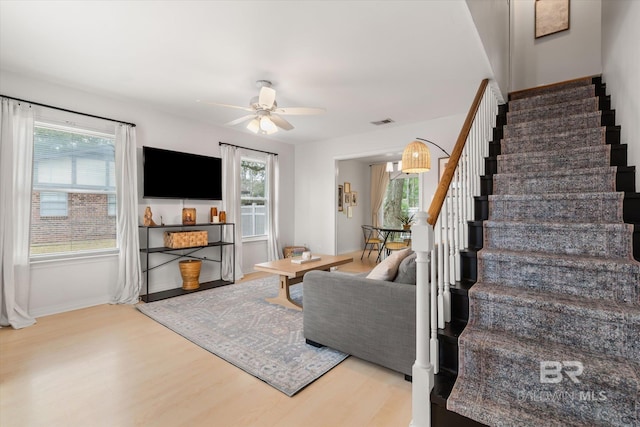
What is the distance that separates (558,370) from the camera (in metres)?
1.35

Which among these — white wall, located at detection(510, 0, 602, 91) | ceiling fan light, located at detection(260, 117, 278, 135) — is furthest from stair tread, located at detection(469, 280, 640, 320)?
white wall, located at detection(510, 0, 602, 91)

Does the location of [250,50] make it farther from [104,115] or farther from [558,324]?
[558,324]

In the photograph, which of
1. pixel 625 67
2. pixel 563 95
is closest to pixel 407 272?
pixel 625 67

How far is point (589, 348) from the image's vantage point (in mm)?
1457

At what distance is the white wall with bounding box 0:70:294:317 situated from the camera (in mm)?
3395

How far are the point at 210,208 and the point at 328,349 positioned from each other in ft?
11.1

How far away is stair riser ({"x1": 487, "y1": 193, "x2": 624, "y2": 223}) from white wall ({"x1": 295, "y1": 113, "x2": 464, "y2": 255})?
8.03 feet

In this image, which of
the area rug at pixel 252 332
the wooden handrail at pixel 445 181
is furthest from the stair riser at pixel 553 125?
the area rug at pixel 252 332

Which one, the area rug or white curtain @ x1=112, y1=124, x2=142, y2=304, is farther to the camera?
white curtain @ x1=112, y1=124, x2=142, y2=304

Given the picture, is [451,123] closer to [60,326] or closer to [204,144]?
[204,144]

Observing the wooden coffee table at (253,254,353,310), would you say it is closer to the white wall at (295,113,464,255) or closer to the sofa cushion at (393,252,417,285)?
the sofa cushion at (393,252,417,285)

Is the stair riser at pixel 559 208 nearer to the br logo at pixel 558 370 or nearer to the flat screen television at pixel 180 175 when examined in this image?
the br logo at pixel 558 370

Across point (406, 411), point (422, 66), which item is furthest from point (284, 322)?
point (422, 66)

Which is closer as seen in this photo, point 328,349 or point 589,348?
point 589,348
